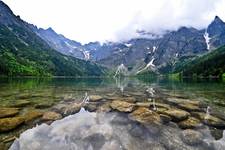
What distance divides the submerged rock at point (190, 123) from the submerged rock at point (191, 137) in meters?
1.32

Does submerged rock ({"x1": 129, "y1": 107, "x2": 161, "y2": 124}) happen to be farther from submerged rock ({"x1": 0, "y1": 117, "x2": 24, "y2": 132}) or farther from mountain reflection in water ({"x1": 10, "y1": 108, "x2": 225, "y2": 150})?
submerged rock ({"x1": 0, "y1": 117, "x2": 24, "y2": 132})

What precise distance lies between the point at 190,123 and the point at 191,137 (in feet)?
12.4

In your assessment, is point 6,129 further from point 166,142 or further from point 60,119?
point 166,142

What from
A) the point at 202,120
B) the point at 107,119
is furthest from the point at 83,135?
the point at 202,120

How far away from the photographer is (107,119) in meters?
19.8

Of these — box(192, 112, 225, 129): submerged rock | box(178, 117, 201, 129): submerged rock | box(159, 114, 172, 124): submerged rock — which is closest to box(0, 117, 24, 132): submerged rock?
box(159, 114, 172, 124): submerged rock

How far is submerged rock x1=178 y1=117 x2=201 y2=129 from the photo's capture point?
17.3 m

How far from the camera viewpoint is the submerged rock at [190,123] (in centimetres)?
1733

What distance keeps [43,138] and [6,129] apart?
363 cm

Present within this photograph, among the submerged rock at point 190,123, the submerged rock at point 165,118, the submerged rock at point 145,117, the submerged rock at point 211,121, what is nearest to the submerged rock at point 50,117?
the submerged rock at point 145,117

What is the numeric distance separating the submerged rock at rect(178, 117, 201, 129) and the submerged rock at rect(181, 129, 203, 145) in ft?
4.33

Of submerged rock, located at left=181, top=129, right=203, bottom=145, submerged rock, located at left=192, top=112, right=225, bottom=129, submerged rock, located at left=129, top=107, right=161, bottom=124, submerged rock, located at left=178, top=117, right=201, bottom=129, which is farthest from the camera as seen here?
submerged rock, located at left=129, top=107, right=161, bottom=124

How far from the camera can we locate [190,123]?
1812cm

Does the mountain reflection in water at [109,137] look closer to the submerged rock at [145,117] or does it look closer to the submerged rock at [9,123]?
the submerged rock at [145,117]
